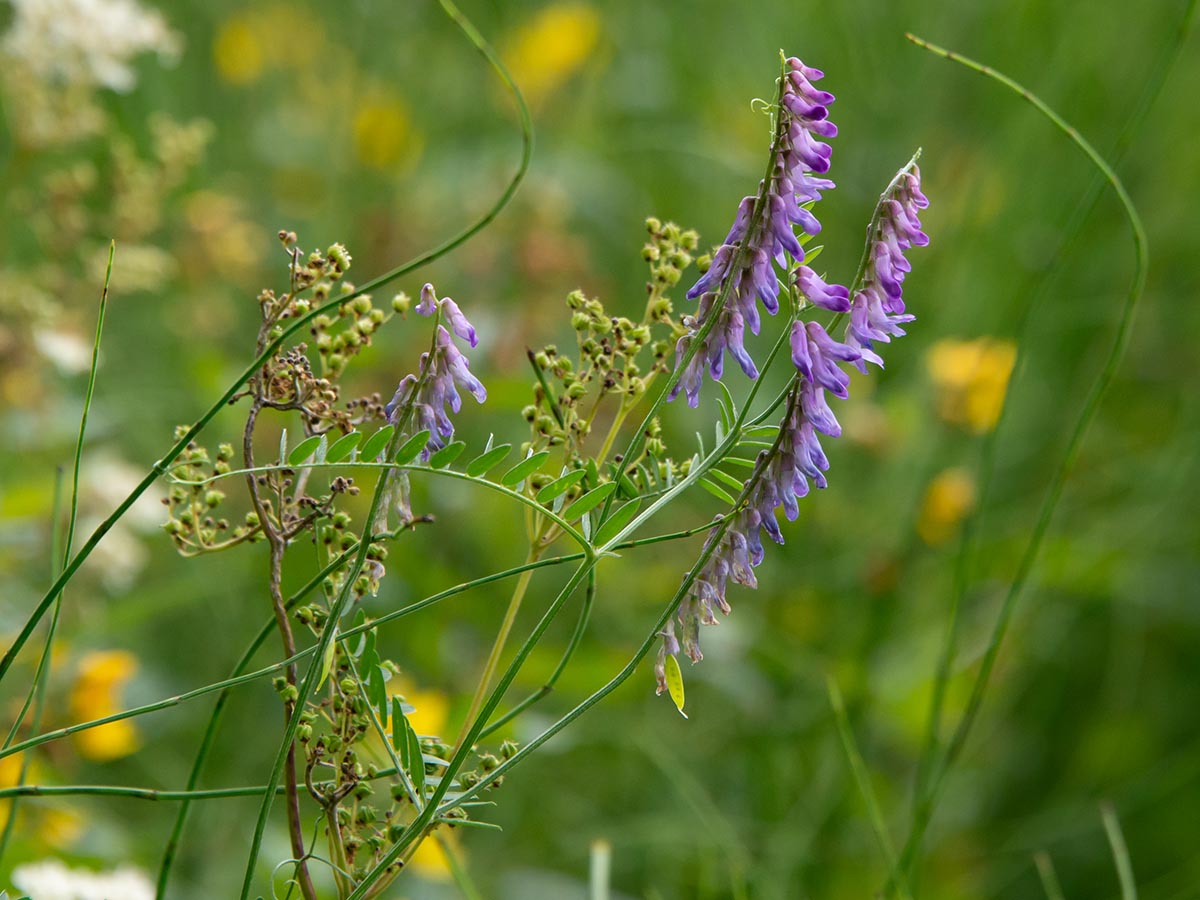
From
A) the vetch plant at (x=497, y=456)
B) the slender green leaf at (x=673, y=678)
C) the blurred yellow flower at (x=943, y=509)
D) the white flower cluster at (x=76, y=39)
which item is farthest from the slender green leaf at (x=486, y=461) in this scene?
the blurred yellow flower at (x=943, y=509)

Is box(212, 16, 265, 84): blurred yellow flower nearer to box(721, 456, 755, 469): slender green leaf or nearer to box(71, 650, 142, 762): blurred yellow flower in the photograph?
box(71, 650, 142, 762): blurred yellow flower

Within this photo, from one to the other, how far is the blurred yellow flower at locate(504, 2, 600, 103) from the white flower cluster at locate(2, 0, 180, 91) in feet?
Result: 4.13

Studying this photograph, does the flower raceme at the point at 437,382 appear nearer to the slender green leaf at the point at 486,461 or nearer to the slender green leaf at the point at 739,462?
the slender green leaf at the point at 486,461

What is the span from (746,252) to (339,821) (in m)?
0.30

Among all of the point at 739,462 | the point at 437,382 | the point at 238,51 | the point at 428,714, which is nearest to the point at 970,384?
the point at 428,714

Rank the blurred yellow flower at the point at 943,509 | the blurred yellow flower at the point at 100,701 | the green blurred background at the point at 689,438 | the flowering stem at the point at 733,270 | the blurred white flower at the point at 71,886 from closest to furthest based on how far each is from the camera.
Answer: the flowering stem at the point at 733,270, the blurred white flower at the point at 71,886, the blurred yellow flower at the point at 100,701, the green blurred background at the point at 689,438, the blurred yellow flower at the point at 943,509

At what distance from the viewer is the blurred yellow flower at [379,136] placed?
2.29m

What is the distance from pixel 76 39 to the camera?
119 cm

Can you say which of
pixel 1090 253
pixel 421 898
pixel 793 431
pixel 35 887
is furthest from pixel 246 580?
pixel 1090 253

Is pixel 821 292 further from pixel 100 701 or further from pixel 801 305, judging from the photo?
pixel 100 701

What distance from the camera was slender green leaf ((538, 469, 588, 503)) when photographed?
503mm

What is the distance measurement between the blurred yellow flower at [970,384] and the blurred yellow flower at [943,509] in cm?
8

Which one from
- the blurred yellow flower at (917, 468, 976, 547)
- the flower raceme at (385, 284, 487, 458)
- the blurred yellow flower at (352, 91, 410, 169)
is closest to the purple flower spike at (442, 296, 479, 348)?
the flower raceme at (385, 284, 487, 458)

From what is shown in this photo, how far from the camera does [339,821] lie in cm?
57
